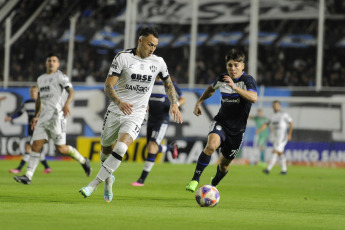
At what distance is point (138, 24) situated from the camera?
26844mm

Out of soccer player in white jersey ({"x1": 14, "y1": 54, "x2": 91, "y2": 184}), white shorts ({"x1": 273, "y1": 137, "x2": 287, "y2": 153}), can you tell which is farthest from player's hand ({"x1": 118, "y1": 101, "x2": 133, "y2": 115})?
white shorts ({"x1": 273, "y1": 137, "x2": 287, "y2": 153})

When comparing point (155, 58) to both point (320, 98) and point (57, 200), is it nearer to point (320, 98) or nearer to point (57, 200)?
point (57, 200)

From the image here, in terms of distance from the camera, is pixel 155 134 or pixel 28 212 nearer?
pixel 28 212

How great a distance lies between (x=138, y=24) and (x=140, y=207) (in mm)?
18583

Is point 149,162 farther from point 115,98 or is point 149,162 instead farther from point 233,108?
point 115,98

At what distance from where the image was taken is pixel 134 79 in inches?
366

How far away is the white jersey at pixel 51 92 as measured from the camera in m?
13.6

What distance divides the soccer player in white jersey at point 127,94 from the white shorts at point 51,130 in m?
4.19

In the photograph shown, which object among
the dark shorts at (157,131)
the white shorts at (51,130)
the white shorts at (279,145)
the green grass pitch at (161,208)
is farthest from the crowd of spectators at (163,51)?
the green grass pitch at (161,208)

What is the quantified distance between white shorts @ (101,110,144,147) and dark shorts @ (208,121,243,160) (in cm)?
161

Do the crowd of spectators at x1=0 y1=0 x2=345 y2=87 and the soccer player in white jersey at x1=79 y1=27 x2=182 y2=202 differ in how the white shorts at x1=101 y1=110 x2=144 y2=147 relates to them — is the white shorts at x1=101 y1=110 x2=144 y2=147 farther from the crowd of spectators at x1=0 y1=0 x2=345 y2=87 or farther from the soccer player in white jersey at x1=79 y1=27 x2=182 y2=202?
the crowd of spectators at x1=0 y1=0 x2=345 y2=87

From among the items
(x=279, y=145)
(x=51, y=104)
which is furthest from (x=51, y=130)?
(x=279, y=145)

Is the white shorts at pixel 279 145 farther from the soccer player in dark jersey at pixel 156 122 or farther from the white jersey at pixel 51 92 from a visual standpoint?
the white jersey at pixel 51 92

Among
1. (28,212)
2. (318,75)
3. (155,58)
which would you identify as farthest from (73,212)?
(318,75)
